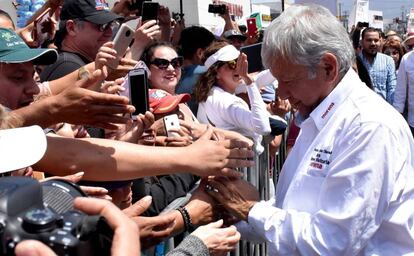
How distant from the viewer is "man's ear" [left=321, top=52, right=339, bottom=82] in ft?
7.39

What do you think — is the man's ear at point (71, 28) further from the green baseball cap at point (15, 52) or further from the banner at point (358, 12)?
the banner at point (358, 12)

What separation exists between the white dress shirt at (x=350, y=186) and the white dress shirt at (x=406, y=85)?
16.9 ft

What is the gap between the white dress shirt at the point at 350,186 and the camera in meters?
2.10

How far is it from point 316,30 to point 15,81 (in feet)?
4.45

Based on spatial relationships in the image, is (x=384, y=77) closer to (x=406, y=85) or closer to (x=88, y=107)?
(x=406, y=85)

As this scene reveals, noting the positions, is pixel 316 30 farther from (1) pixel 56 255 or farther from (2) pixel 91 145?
(1) pixel 56 255

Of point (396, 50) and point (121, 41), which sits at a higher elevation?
point (121, 41)

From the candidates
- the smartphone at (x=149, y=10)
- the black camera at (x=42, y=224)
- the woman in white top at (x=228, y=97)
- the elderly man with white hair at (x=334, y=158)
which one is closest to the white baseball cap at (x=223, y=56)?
the woman in white top at (x=228, y=97)

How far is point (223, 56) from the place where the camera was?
4.94 m

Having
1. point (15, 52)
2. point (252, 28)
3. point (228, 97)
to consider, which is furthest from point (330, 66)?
point (252, 28)

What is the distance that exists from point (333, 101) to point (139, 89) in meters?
0.91

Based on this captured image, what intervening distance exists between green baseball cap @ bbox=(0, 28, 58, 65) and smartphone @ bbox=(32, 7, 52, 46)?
1752 mm

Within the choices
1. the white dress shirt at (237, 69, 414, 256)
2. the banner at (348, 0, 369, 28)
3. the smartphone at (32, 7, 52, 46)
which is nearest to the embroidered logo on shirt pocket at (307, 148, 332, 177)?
the white dress shirt at (237, 69, 414, 256)

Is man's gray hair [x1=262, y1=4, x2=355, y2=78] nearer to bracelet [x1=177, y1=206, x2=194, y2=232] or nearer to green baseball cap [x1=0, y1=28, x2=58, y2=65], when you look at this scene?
bracelet [x1=177, y1=206, x2=194, y2=232]
